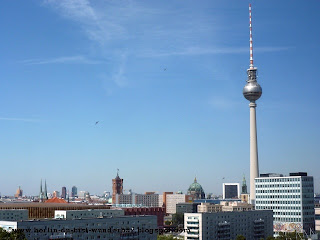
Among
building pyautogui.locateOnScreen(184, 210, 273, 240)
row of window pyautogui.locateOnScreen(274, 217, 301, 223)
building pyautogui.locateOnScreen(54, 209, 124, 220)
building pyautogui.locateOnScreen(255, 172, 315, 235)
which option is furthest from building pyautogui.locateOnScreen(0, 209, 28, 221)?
row of window pyautogui.locateOnScreen(274, 217, 301, 223)

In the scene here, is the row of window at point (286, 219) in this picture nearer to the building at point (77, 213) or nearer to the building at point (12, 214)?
the building at point (77, 213)

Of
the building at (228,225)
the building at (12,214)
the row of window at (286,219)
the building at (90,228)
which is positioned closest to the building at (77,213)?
the building at (90,228)

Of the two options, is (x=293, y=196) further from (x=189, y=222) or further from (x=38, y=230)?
(x=38, y=230)

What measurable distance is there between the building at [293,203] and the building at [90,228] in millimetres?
72577

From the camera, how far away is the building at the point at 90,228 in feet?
372

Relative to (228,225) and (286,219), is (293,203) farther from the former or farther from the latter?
(228,225)

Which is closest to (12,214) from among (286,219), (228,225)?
(228,225)

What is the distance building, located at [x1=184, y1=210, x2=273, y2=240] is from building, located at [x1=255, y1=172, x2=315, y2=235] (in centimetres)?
2222

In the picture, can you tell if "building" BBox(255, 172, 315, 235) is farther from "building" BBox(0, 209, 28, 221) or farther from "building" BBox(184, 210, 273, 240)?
"building" BBox(0, 209, 28, 221)

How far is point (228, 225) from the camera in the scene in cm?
15350

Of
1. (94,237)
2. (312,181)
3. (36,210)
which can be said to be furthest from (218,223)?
(36,210)

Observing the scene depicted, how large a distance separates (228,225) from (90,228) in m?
50.1

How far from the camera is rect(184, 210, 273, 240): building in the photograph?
479 feet

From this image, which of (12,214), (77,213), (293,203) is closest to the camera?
(77,213)
